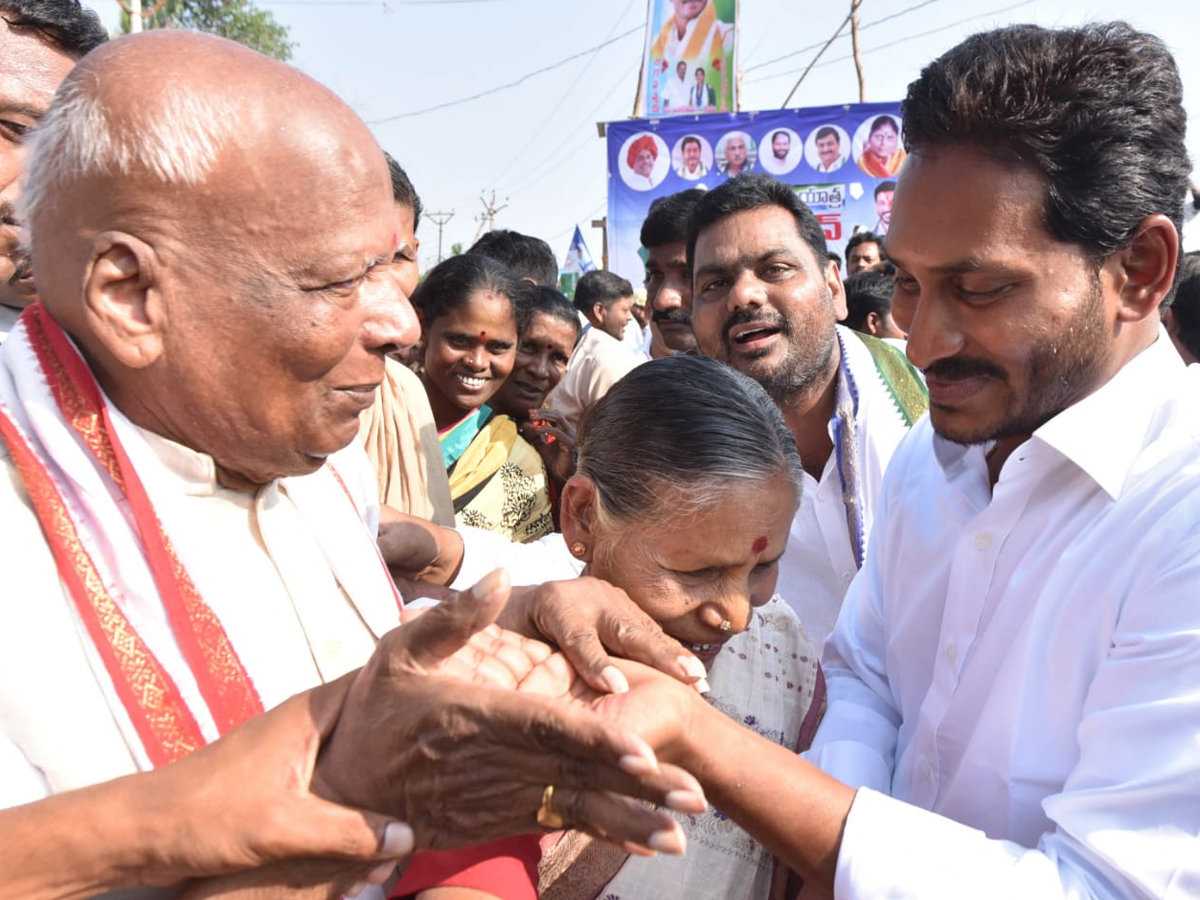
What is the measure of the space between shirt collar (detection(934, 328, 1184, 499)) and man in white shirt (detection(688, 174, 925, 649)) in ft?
4.51

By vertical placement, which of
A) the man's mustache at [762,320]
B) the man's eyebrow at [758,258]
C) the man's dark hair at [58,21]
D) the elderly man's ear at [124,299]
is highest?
the man's dark hair at [58,21]

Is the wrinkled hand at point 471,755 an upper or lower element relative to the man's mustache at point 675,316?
lower

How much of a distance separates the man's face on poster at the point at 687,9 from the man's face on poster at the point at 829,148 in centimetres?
576

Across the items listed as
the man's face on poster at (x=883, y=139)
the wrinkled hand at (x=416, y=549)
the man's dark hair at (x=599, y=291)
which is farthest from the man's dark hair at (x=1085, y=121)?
the man's face on poster at (x=883, y=139)

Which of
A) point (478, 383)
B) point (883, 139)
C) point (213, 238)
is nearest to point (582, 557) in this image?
point (213, 238)

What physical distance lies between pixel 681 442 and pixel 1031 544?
2.61ft

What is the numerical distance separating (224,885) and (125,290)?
91 cm

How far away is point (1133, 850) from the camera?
5.24 feet

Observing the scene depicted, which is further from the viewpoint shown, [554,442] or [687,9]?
[687,9]

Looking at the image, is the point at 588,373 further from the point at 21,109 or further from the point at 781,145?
the point at 781,145

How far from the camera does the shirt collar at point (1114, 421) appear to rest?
192 centimetres

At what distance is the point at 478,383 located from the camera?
14.6 feet

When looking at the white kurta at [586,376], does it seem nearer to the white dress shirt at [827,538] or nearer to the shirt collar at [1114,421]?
the white dress shirt at [827,538]

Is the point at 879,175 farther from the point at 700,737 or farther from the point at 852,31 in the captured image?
the point at 700,737
